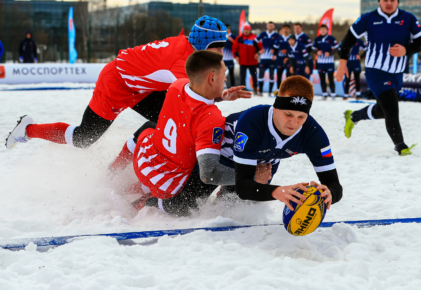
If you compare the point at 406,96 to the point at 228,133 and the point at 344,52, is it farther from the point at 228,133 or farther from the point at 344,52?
the point at 228,133

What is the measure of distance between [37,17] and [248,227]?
83.6ft

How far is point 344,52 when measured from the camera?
18.3ft

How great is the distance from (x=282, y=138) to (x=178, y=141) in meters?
0.73

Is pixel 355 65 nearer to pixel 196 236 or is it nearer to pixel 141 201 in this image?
pixel 141 201

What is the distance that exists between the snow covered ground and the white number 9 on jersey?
0.52 metres

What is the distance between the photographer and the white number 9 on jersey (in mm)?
2904

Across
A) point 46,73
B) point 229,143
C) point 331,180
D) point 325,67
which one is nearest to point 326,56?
point 325,67

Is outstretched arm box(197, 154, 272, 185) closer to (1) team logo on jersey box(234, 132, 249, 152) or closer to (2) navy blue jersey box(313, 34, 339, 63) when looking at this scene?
(1) team logo on jersey box(234, 132, 249, 152)

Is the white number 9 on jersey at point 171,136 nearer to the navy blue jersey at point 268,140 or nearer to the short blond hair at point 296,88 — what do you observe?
the navy blue jersey at point 268,140

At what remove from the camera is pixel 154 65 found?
143 inches

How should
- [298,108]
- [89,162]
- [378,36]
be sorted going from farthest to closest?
1. [378,36]
2. [89,162]
3. [298,108]

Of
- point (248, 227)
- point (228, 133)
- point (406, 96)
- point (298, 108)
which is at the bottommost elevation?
point (406, 96)

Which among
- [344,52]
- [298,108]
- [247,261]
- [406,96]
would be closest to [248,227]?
[247,261]

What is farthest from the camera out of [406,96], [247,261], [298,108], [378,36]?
[406,96]
